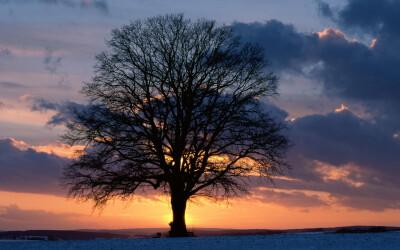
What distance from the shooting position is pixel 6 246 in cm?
2886

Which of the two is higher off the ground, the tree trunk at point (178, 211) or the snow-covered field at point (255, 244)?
the tree trunk at point (178, 211)

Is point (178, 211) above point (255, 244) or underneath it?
above

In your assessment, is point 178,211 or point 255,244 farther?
point 178,211

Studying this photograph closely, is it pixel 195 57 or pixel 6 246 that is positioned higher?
pixel 195 57

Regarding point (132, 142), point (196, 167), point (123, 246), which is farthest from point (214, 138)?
point (123, 246)

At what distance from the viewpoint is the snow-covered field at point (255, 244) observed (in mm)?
25391

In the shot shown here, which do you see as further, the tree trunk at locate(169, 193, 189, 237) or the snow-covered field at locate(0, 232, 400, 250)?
the tree trunk at locate(169, 193, 189, 237)

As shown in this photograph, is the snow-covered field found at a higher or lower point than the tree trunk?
lower

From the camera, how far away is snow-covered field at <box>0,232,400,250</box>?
83.3 feet

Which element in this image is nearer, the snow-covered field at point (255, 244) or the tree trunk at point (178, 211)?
the snow-covered field at point (255, 244)

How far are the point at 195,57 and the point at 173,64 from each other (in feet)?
4.24

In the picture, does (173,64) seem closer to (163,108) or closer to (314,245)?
(163,108)

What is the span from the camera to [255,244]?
26.7 metres

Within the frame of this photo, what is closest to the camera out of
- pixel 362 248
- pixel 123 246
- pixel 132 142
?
pixel 362 248
